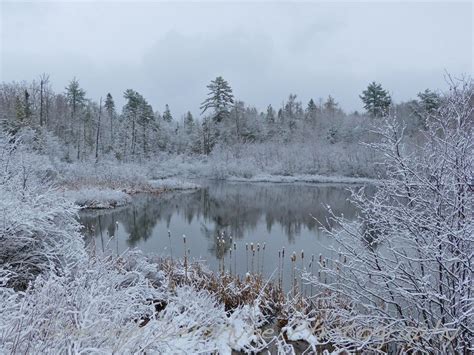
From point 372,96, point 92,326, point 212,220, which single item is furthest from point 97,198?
point 372,96

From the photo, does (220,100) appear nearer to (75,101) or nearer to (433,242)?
(75,101)

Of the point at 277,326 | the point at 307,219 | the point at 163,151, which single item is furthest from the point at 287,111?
the point at 277,326

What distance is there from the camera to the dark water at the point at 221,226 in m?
8.39

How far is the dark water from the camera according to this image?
839 cm

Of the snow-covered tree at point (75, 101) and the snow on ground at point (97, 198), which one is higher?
the snow-covered tree at point (75, 101)

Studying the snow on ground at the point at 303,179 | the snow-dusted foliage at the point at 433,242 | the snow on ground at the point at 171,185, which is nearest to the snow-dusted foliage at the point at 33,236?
the snow-dusted foliage at the point at 433,242

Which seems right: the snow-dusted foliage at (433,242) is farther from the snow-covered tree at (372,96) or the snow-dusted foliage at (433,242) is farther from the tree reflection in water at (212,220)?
the snow-covered tree at (372,96)

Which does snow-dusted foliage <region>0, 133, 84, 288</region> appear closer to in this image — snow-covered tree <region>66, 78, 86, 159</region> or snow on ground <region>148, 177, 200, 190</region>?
snow on ground <region>148, 177, 200, 190</region>

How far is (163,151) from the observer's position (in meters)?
41.9

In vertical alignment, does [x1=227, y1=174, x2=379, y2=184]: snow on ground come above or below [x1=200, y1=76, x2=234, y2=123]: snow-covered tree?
below

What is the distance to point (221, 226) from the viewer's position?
12.2 meters

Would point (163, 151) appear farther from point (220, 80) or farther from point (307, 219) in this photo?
point (307, 219)

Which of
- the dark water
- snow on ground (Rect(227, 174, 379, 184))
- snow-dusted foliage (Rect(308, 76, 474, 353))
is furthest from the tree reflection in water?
snow on ground (Rect(227, 174, 379, 184))

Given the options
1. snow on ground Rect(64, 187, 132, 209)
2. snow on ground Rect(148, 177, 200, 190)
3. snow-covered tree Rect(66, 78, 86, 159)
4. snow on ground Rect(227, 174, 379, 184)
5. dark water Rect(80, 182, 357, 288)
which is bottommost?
dark water Rect(80, 182, 357, 288)
